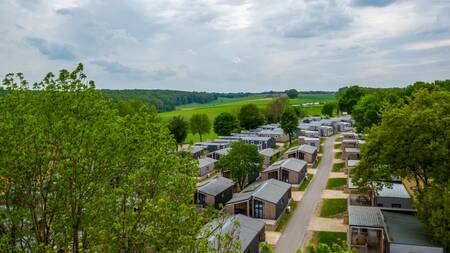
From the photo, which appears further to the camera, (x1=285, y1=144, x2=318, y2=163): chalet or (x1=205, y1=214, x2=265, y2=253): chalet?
(x1=285, y1=144, x2=318, y2=163): chalet

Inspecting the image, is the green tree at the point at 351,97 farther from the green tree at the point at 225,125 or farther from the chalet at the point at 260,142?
the chalet at the point at 260,142

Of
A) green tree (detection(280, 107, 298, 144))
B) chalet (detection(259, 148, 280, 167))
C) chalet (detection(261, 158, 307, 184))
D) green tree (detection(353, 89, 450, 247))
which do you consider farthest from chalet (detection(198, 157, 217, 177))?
green tree (detection(353, 89, 450, 247))

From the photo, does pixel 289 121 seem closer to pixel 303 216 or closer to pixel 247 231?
pixel 303 216

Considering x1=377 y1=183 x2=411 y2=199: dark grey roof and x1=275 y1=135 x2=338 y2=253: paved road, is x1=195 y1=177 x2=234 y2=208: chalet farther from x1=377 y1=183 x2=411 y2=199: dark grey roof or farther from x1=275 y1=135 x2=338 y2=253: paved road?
x1=377 y1=183 x2=411 y2=199: dark grey roof

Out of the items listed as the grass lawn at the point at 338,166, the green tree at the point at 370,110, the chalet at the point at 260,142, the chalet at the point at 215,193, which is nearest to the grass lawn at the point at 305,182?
the grass lawn at the point at 338,166

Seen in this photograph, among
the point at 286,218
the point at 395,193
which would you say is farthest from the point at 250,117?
the point at 395,193
